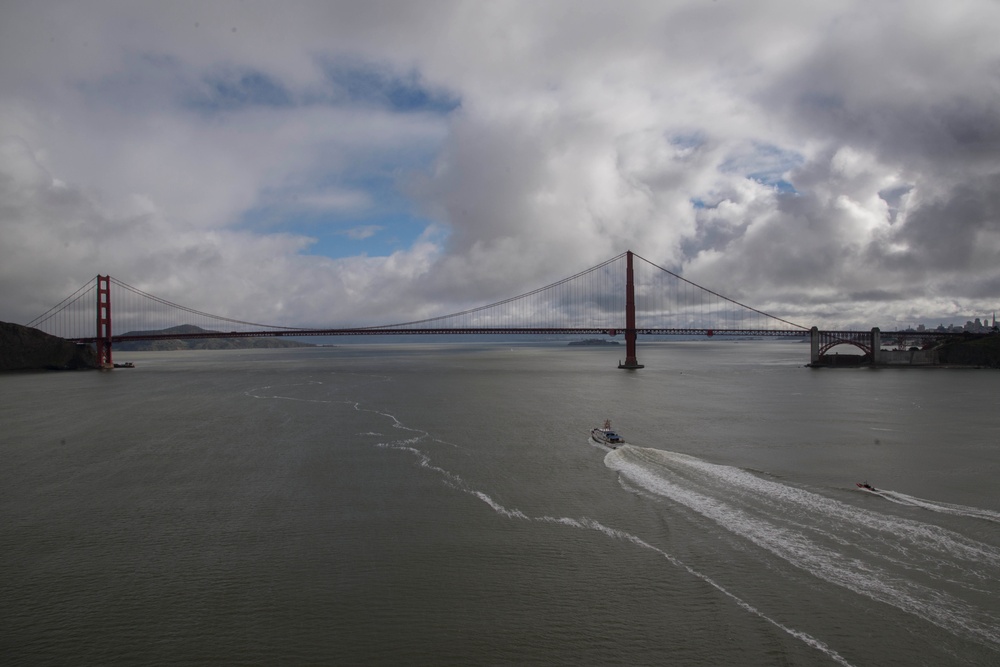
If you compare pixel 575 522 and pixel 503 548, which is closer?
pixel 503 548

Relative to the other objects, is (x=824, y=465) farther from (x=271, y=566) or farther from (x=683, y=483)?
(x=271, y=566)

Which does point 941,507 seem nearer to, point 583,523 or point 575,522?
point 583,523

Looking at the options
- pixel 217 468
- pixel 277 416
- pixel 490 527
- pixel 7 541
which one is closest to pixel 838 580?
pixel 490 527

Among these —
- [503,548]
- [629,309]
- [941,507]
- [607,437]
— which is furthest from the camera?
[629,309]

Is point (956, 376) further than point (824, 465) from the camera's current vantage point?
Yes

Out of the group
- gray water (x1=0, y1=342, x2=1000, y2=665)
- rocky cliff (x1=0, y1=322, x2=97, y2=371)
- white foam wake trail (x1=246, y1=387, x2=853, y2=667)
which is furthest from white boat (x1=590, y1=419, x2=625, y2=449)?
rocky cliff (x1=0, y1=322, x2=97, y2=371)

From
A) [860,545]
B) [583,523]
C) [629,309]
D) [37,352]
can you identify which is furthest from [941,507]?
[37,352]
